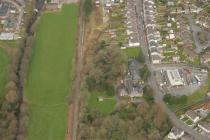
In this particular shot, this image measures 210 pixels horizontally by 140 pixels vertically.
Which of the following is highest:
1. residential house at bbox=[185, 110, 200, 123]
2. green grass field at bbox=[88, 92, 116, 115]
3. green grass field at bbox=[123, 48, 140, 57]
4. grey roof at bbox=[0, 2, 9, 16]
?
grey roof at bbox=[0, 2, 9, 16]

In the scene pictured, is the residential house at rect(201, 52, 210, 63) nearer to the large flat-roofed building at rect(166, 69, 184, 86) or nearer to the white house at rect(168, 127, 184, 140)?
the large flat-roofed building at rect(166, 69, 184, 86)

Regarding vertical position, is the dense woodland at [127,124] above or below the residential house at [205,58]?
below

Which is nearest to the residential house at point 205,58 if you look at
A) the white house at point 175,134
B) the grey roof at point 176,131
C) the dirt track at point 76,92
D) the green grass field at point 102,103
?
the grey roof at point 176,131

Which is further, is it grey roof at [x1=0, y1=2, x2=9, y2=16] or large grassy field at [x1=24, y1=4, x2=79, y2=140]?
grey roof at [x1=0, y1=2, x2=9, y2=16]

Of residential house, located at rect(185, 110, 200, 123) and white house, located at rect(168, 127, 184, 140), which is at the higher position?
residential house, located at rect(185, 110, 200, 123)

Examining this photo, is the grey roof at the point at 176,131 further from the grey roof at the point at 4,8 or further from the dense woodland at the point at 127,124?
the grey roof at the point at 4,8

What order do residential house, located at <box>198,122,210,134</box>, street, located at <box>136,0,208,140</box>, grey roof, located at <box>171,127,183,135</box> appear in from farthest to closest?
street, located at <box>136,0,208,140</box> < residential house, located at <box>198,122,210,134</box> < grey roof, located at <box>171,127,183,135</box>

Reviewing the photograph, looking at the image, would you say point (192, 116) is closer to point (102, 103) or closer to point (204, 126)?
point (204, 126)

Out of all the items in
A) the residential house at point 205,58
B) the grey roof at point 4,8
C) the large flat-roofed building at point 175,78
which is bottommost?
the large flat-roofed building at point 175,78

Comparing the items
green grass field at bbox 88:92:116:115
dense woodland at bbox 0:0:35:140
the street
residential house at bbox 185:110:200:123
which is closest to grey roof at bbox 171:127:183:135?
the street
